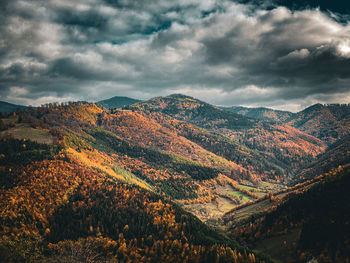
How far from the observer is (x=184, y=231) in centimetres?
13575

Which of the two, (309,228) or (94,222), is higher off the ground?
(309,228)

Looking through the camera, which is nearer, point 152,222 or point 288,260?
point 288,260

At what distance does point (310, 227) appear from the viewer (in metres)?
104

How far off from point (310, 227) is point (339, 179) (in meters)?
51.2

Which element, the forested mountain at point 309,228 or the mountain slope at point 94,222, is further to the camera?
the mountain slope at point 94,222

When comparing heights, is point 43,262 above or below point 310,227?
above

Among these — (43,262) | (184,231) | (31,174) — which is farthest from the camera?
(31,174)

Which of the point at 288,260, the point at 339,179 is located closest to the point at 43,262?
the point at 288,260

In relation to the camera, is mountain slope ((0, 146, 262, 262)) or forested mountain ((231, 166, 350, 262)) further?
mountain slope ((0, 146, 262, 262))

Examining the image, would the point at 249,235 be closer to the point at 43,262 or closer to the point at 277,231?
the point at 277,231

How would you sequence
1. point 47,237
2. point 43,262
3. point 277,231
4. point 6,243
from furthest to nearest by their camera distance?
point 277,231 < point 47,237 < point 6,243 < point 43,262

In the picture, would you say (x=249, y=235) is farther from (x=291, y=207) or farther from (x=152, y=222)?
(x=152, y=222)

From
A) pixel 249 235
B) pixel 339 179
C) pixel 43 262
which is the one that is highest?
pixel 339 179

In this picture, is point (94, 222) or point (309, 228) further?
point (94, 222)
